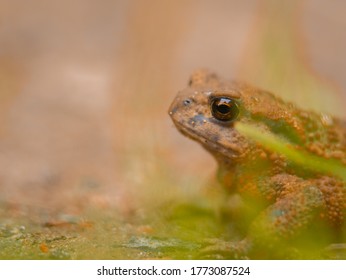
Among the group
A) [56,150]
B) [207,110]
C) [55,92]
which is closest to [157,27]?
[55,92]

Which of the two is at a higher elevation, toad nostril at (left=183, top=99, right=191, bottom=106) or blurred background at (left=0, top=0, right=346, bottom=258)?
blurred background at (left=0, top=0, right=346, bottom=258)

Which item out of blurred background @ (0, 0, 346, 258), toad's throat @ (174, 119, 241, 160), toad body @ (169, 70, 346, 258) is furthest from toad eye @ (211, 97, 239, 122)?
blurred background @ (0, 0, 346, 258)

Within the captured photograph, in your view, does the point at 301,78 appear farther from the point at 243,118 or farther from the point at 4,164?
the point at 4,164

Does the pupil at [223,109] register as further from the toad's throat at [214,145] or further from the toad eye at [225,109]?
the toad's throat at [214,145]

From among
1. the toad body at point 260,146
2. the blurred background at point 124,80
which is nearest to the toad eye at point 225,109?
the toad body at point 260,146

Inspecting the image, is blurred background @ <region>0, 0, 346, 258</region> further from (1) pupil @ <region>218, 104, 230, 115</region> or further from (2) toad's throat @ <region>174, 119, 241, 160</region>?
(1) pupil @ <region>218, 104, 230, 115</region>

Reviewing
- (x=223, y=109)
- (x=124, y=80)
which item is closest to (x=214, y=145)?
(x=223, y=109)

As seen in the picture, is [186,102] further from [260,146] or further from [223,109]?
[260,146]
